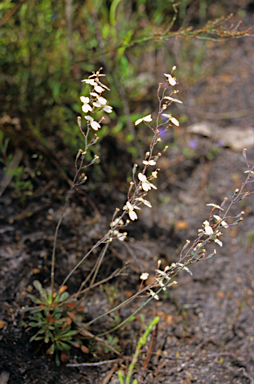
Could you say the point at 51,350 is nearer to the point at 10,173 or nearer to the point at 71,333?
the point at 71,333

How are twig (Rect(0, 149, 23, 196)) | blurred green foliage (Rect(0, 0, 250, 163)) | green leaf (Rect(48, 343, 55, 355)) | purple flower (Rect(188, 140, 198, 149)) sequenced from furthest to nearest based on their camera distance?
purple flower (Rect(188, 140, 198, 149)) → blurred green foliage (Rect(0, 0, 250, 163)) → twig (Rect(0, 149, 23, 196)) → green leaf (Rect(48, 343, 55, 355))

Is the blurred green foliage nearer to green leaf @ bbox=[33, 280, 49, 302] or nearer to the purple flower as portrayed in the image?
the purple flower

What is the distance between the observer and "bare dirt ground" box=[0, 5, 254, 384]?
4.60 ft

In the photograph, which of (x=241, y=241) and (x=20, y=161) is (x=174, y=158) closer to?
(x=241, y=241)

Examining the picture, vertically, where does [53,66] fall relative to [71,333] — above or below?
above

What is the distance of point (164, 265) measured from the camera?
1.96m

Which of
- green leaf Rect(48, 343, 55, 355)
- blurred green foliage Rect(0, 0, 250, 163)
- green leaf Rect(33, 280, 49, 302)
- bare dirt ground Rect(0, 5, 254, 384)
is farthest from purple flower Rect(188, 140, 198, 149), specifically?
green leaf Rect(48, 343, 55, 355)

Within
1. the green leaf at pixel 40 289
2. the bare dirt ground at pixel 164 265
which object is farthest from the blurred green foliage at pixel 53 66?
the green leaf at pixel 40 289

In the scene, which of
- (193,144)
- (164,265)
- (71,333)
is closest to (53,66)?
(193,144)

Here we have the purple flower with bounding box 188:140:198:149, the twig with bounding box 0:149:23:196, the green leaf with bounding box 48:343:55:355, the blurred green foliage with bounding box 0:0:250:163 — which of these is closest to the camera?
the green leaf with bounding box 48:343:55:355

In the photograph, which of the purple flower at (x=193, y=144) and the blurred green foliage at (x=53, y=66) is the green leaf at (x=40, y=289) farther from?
the purple flower at (x=193, y=144)

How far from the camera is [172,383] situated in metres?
1.39

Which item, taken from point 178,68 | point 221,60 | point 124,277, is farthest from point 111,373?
point 221,60

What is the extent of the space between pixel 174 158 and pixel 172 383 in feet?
5.40
